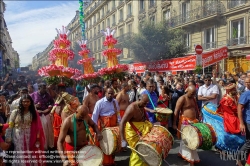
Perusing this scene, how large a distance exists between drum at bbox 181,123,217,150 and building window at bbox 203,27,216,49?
17.8 meters

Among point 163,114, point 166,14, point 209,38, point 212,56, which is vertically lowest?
point 163,114

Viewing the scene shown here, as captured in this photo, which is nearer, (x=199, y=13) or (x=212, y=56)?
(x=212, y=56)

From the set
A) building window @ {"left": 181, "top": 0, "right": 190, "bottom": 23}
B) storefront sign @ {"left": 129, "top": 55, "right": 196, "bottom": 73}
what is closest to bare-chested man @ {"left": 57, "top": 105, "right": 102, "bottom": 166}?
storefront sign @ {"left": 129, "top": 55, "right": 196, "bottom": 73}

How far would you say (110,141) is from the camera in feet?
15.0

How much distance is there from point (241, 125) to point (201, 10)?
19.3m

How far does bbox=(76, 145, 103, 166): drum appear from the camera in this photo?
364 centimetres

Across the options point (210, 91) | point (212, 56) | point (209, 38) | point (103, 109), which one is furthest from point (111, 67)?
point (209, 38)

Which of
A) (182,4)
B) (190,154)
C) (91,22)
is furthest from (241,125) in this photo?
(91,22)

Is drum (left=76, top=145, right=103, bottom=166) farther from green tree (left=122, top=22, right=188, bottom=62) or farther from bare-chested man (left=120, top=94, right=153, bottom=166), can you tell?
green tree (left=122, top=22, right=188, bottom=62)

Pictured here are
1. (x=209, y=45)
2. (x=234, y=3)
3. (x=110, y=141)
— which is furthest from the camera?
(x=209, y=45)

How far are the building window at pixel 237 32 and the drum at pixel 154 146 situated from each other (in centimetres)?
1698

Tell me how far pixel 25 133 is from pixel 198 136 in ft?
10.4

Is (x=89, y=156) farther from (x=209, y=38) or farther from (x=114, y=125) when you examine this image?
(x=209, y=38)

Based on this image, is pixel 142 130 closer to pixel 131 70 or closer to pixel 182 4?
pixel 131 70
